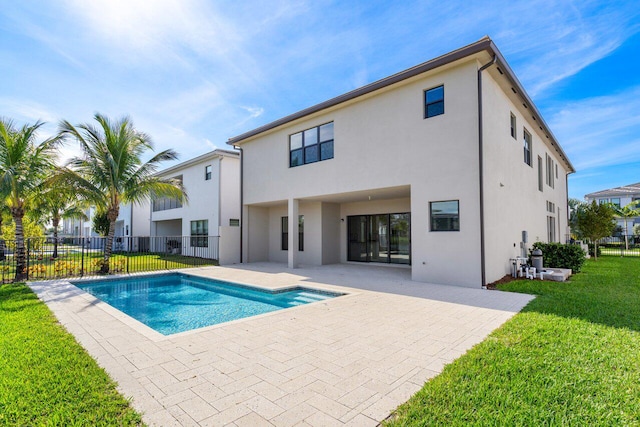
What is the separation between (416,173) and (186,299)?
25.6ft

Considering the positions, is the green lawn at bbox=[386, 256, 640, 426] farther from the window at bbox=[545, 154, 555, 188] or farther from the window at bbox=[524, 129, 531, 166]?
the window at bbox=[545, 154, 555, 188]

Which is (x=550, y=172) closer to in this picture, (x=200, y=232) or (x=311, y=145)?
(x=311, y=145)

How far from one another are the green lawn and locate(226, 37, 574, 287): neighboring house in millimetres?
3729

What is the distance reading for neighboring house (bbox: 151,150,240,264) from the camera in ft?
52.7

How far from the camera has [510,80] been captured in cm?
1005

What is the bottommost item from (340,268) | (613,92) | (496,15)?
(340,268)

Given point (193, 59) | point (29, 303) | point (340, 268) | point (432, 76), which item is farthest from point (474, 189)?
point (29, 303)

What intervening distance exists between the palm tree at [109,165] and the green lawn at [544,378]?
12177 millimetres

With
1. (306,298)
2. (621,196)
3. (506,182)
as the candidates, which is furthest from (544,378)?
(621,196)

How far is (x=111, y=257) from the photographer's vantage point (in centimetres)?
1546

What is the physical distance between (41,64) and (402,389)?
12.7 meters

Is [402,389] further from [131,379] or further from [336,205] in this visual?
[336,205]

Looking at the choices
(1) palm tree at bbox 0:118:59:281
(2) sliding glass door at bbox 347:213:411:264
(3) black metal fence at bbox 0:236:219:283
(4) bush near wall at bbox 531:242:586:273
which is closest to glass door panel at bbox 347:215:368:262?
(2) sliding glass door at bbox 347:213:411:264

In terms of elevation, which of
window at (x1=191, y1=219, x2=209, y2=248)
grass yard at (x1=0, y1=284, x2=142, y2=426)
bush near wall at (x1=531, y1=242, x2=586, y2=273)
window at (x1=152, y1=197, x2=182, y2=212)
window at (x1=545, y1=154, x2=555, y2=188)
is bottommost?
grass yard at (x1=0, y1=284, x2=142, y2=426)
